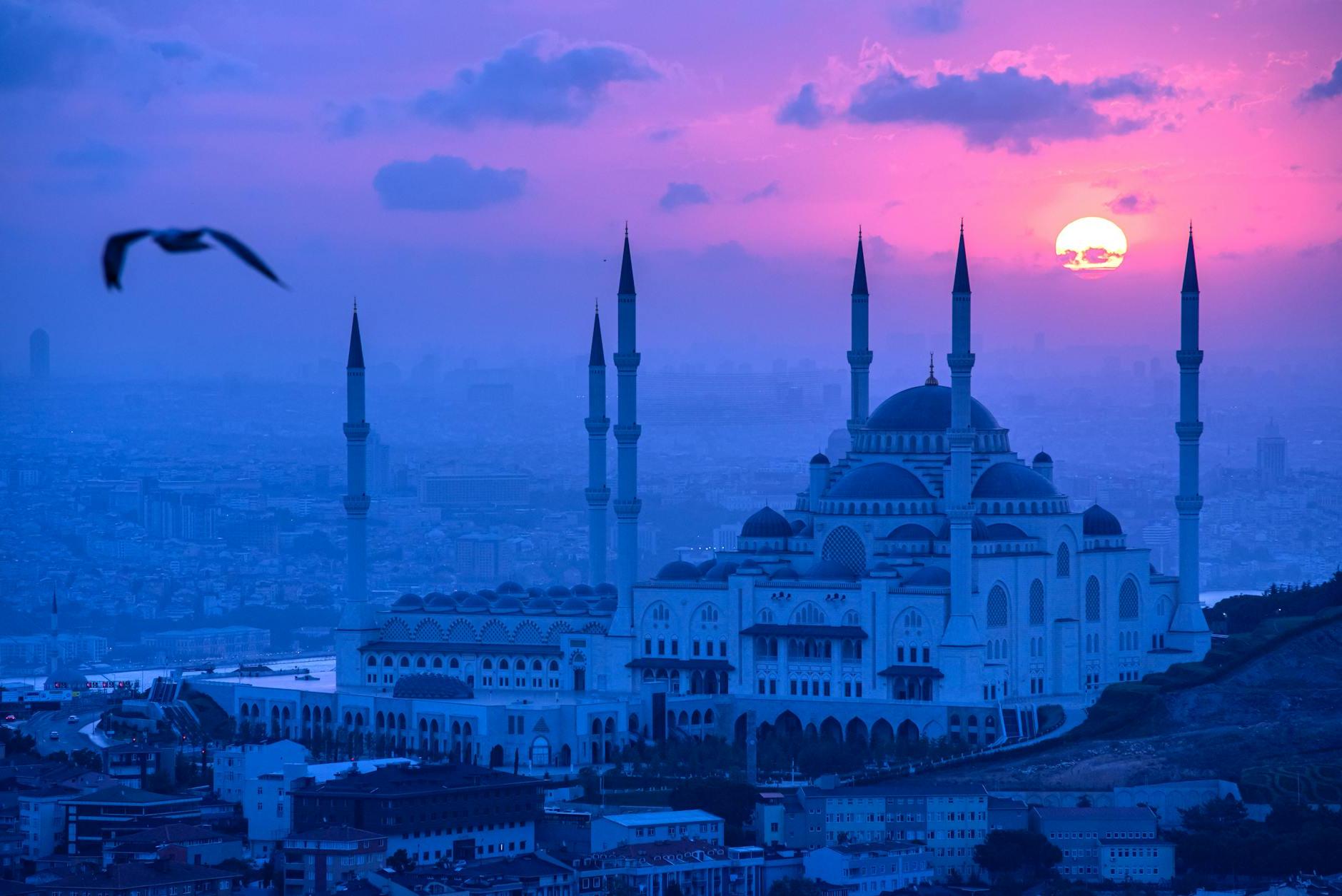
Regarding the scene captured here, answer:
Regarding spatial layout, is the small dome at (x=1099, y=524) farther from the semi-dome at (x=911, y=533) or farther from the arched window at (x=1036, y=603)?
the semi-dome at (x=911, y=533)

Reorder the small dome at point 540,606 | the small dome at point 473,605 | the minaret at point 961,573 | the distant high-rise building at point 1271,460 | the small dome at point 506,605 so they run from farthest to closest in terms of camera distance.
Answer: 1. the distant high-rise building at point 1271,460
2. the small dome at point 473,605
3. the small dome at point 506,605
4. the small dome at point 540,606
5. the minaret at point 961,573

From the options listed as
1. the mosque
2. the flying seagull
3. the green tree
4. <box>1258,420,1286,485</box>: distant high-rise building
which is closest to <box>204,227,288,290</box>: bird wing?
the flying seagull

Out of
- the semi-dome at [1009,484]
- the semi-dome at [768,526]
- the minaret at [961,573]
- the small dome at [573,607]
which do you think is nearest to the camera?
the minaret at [961,573]

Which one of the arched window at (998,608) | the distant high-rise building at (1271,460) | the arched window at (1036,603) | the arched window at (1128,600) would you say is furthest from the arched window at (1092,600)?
the distant high-rise building at (1271,460)

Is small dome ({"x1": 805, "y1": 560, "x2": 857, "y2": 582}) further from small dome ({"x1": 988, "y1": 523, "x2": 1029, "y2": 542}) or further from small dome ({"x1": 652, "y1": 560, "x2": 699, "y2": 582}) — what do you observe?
small dome ({"x1": 988, "y1": 523, "x2": 1029, "y2": 542})

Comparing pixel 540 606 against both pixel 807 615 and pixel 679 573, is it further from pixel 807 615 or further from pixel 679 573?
pixel 807 615

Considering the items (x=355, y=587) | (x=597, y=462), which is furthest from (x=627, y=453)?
(x=355, y=587)

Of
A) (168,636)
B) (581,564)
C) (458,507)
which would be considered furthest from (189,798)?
(458,507)
